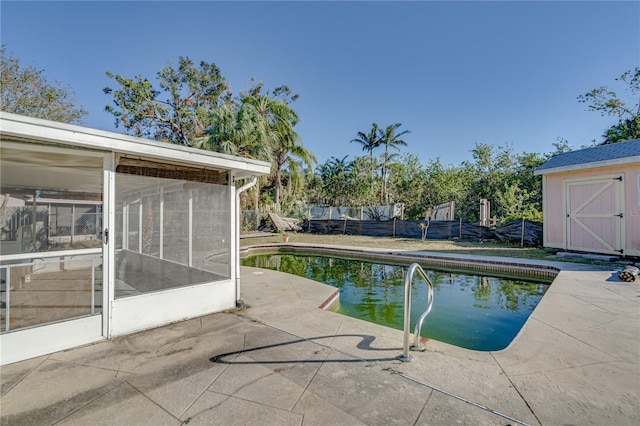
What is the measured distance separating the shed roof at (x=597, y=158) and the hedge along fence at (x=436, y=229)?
3.08 m

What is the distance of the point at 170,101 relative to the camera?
18.5 m

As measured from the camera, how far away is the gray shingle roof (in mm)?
8101

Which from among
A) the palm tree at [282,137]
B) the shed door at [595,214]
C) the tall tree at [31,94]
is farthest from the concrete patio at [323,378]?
the tall tree at [31,94]

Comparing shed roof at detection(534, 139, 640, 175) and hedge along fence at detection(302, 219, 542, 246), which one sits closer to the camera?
shed roof at detection(534, 139, 640, 175)

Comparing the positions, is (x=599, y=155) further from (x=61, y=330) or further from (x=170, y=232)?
(x=61, y=330)

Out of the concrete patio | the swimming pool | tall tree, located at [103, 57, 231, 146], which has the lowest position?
the swimming pool

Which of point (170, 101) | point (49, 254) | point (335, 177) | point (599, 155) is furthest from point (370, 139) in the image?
point (49, 254)

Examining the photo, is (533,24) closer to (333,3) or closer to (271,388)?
(333,3)

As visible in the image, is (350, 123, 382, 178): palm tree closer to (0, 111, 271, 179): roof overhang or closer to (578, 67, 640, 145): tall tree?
(578, 67, 640, 145): tall tree

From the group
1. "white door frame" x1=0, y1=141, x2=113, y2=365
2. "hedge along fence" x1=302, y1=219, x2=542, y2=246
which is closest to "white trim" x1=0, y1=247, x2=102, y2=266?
"white door frame" x1=0, y1=141, x2=113, y2=365

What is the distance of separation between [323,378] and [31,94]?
19573 millimetres

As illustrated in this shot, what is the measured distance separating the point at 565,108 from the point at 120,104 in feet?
89.5

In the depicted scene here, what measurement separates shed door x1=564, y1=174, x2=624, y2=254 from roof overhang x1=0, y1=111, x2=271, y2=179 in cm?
1007

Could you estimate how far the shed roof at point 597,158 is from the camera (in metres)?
7.91
